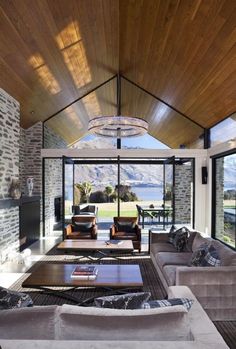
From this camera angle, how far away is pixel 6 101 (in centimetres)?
643

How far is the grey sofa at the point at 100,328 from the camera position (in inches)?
73.6

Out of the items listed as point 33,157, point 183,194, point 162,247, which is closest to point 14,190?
point 33,157

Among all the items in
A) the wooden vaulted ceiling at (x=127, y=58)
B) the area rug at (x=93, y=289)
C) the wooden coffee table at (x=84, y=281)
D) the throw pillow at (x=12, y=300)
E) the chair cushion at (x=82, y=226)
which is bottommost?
the area rug at (x=93, y=289)

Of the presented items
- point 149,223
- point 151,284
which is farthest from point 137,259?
point 149,223

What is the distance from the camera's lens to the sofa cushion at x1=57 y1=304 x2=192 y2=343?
6.32 feet

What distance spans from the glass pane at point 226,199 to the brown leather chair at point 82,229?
331 cm

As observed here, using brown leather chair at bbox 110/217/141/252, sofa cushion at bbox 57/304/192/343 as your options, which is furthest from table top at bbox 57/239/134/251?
sofa cushion at bbox 57/304/192/343

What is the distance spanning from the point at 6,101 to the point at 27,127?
8.93ft

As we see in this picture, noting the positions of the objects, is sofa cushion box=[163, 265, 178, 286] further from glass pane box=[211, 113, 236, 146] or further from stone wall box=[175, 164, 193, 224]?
stone wall box=[175, 164, 193, 224]

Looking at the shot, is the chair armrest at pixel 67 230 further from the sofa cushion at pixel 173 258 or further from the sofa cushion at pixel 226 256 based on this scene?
the sofa cushion at pixel 226 256

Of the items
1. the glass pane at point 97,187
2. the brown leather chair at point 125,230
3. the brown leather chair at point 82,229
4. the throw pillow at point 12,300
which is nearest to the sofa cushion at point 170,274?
the throw pillow at point 12,300

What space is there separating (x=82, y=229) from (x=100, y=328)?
6.26 metres

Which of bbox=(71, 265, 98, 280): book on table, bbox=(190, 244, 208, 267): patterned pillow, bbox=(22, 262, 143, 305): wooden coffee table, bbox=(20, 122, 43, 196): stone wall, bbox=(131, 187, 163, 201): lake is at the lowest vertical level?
bbox=(22, 262, 143, 305): wooden coffee table

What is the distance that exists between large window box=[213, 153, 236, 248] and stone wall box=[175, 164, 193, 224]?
4.21 feet
